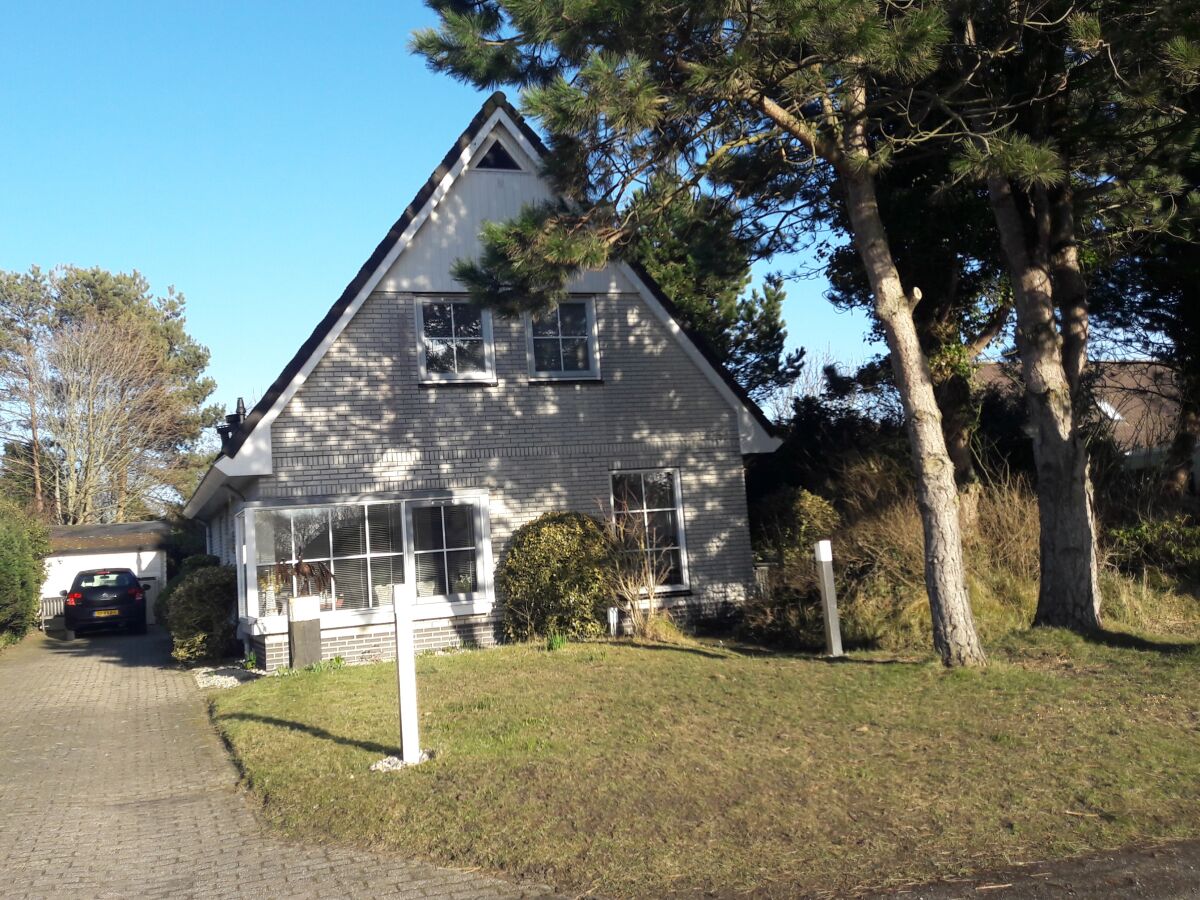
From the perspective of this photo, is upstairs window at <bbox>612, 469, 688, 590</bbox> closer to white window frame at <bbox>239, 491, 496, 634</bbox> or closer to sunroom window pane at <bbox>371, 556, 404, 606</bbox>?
white window frame at <bbox>239, 491, 496, 634</bbox>

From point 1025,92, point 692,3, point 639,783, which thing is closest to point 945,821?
point 639,783

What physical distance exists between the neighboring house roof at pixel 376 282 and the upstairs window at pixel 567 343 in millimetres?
1005

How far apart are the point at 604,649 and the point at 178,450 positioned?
37.5 metres

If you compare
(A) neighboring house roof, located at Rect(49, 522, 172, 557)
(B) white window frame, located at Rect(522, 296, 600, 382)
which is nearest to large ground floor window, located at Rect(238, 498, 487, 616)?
(B) white window frame, located at Rect(522, 296, 600, 382)

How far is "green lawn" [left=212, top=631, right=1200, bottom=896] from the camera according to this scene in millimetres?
5676

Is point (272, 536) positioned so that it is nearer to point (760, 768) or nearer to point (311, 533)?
point (311, 533)

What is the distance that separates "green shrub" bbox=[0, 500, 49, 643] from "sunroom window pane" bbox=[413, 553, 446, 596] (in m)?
12.1

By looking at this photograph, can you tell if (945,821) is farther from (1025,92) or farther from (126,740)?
(1025,92)

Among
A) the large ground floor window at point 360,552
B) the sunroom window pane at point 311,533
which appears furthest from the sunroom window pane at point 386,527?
the sunroom window pane at point 311,533

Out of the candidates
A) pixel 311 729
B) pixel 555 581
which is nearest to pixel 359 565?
pixel 555 581

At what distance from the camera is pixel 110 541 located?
3198cm

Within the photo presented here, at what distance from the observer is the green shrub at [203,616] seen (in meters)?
16.0

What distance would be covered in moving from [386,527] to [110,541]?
20.9 meters

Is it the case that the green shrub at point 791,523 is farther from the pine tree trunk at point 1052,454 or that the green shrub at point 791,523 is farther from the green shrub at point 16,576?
the green shrub at point 16,576
